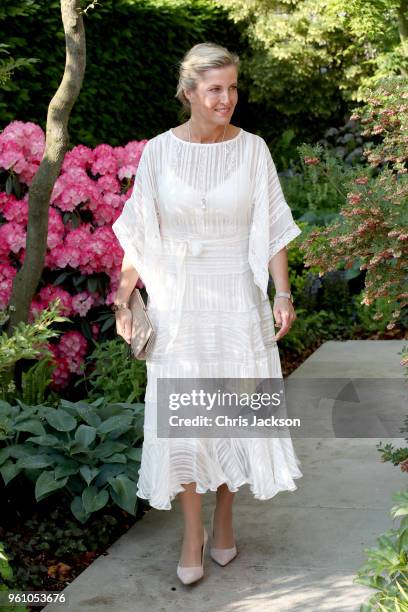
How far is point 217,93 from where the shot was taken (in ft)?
10.6

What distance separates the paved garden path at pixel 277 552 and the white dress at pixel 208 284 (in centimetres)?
31

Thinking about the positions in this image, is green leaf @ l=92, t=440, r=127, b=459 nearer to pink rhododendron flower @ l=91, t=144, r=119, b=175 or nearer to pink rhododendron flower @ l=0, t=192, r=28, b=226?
pink rhododendron flower @ l=0, t=192, r=28, b=226

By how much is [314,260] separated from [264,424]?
0.62 m

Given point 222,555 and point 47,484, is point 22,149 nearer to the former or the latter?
point 47,484

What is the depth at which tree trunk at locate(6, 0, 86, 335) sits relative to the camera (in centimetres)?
435

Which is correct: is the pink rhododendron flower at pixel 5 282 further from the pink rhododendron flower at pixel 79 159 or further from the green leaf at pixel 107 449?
the green leaf at pixel 107 449

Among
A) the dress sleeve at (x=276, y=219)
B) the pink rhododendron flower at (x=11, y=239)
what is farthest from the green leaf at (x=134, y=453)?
the pink rhododendron flower at (x=11, y=239)

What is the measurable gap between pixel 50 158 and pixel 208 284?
1.49 m

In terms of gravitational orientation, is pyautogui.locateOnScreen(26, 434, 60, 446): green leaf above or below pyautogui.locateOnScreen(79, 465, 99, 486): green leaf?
above

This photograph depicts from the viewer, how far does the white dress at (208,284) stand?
3.33 m

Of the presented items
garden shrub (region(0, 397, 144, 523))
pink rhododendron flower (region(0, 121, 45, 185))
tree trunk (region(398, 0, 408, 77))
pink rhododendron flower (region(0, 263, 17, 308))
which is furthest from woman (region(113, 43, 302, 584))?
tree trunk (region(398, 0, 408, 77))

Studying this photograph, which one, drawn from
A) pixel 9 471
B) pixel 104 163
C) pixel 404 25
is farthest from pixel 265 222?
pixel 404 25

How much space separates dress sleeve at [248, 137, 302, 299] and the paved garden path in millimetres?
988

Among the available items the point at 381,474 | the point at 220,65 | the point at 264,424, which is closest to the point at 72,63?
the point at 220,65
